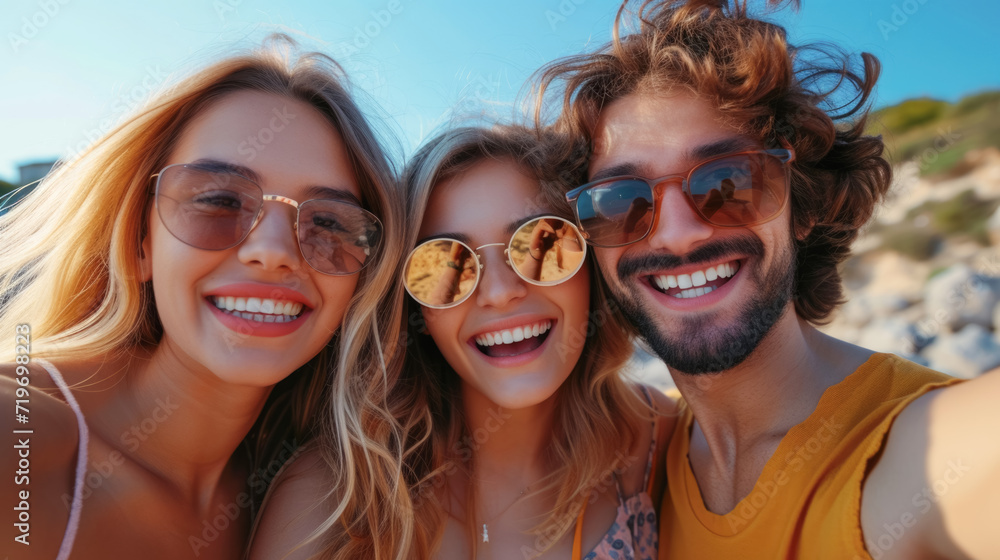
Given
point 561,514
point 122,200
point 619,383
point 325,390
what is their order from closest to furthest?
point 122,200
point 561,514
point 325,390
point 619,383

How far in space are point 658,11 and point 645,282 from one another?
1292 mm

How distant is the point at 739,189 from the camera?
214 cm

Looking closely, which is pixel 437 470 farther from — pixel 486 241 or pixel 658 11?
pixel 658 11

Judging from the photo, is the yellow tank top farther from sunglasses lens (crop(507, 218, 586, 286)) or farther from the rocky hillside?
the rocky hillside

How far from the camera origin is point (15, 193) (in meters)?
2.55

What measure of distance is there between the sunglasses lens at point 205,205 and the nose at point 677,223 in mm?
1581

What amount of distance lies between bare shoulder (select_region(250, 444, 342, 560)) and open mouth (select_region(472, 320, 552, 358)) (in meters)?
0.88

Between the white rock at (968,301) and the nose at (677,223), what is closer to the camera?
the nose at (677,223)

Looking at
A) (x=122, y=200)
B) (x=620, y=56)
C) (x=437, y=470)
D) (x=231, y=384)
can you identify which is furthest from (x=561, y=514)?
(x=122, y=200)

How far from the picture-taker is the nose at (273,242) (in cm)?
203

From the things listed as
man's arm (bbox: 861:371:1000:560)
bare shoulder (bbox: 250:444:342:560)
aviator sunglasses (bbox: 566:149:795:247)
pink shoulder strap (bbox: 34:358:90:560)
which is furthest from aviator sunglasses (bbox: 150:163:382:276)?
man's arm (bbox: 861:371:1000:560)

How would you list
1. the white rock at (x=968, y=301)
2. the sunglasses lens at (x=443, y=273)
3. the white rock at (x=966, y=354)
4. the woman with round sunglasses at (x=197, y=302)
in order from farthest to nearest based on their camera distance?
1. the white rock at (x=968, y=301)
2. the white rock at (x=966, y=354)
3. the sunglasses lens at (x=443, y=273)
4. the woman with round sunglasses at (x=197, y=302)

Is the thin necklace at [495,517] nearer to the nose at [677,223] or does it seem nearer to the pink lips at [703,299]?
the pink lips at [703,299]

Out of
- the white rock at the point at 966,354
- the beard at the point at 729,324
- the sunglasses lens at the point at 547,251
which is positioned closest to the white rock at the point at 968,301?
the white rock at the point at 966,354
